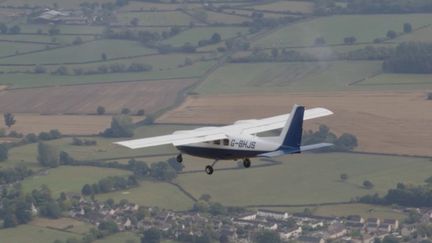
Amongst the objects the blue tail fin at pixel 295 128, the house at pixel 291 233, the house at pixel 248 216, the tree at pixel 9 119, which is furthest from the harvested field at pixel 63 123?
the blue tail fin at pixel 295 128

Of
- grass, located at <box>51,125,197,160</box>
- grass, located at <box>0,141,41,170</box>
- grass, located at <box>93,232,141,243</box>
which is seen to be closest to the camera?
grass, located at <box>93,232,141,243</box>

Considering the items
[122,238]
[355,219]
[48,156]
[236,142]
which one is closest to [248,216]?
[355,219]

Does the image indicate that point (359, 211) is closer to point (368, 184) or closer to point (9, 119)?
point (368, 184)

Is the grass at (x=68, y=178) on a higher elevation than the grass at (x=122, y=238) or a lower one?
higher

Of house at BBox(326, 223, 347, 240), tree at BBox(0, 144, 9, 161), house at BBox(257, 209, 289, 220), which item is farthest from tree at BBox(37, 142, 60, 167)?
house at BBox(326, 223, 347, 240)

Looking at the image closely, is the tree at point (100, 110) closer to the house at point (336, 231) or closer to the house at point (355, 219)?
the house at point (355, 219)

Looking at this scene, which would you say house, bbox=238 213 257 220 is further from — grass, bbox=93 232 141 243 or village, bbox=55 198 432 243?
grass, bbox=93 232 141 243
